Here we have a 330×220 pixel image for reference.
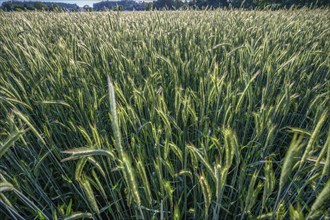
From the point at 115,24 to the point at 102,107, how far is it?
180 cm

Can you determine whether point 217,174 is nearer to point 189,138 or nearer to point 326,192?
point 326,192

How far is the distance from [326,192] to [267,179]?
156mm

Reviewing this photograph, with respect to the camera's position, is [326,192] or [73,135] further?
[73,135]

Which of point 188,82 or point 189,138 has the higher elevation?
point 188,82

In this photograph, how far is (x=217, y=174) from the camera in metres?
0.43

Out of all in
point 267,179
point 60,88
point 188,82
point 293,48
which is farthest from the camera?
point 293,48

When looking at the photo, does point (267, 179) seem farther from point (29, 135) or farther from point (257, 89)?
point (29, 135)

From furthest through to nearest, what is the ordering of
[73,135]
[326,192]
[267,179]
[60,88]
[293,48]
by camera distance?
[293,48], [60,88], [73,135], [267,179], [326,192]

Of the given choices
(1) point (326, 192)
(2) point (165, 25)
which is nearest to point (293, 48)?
(2) point (165, 25)

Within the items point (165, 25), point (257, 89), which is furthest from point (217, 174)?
point (165, 25)

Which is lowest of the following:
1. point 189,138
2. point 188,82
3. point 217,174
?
point 189,138

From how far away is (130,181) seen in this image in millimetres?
404

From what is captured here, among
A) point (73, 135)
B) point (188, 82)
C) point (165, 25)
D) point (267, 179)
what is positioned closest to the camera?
point (267, 179)

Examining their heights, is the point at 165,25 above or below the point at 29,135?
above
